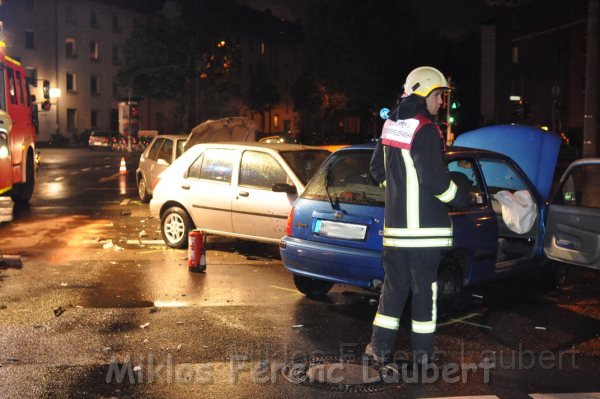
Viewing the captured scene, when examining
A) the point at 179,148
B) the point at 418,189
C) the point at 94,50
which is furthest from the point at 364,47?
the point at 418,189

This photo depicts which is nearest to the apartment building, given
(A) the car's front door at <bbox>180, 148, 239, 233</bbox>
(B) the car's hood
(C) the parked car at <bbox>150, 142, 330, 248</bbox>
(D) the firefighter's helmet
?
(C) the parked car at <bbox>150, 142, 330, 248</bbox>

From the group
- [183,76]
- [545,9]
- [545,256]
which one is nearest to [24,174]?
[545,256]

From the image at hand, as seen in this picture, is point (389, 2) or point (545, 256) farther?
point (389, 2)

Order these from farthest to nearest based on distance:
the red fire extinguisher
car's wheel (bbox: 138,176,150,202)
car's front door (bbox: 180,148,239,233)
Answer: car's wheel (bbox: 138,176,150,202), car's front door (bbox: 180,148,239,233), the red fire extinguisher

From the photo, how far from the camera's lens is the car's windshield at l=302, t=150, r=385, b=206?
7609 millimetres

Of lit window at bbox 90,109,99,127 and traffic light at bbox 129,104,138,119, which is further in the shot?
lit window at bbox 90,109,99,127

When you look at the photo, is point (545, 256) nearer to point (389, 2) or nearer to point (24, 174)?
point (24, 174)

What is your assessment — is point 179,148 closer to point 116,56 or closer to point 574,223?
point 574,223

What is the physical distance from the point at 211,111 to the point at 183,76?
3.67 metres

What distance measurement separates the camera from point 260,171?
418 inches

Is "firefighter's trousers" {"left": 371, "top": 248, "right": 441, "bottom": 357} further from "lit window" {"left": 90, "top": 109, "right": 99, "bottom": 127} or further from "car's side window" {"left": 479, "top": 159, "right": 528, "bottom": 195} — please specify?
"lit window" {"left": 90, "top": 109, "right": 99, "bottom": 127}

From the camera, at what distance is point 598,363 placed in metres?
6.08

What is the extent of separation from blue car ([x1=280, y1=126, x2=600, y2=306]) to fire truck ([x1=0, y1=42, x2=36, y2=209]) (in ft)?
26.1

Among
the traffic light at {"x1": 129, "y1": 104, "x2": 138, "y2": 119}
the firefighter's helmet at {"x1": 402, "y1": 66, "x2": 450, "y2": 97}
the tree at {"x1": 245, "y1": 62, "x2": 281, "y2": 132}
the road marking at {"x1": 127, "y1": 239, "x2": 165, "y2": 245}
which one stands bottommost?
the road marking at {"x1": 127, "y1": 239, "x2": 165, "y2": 245}
